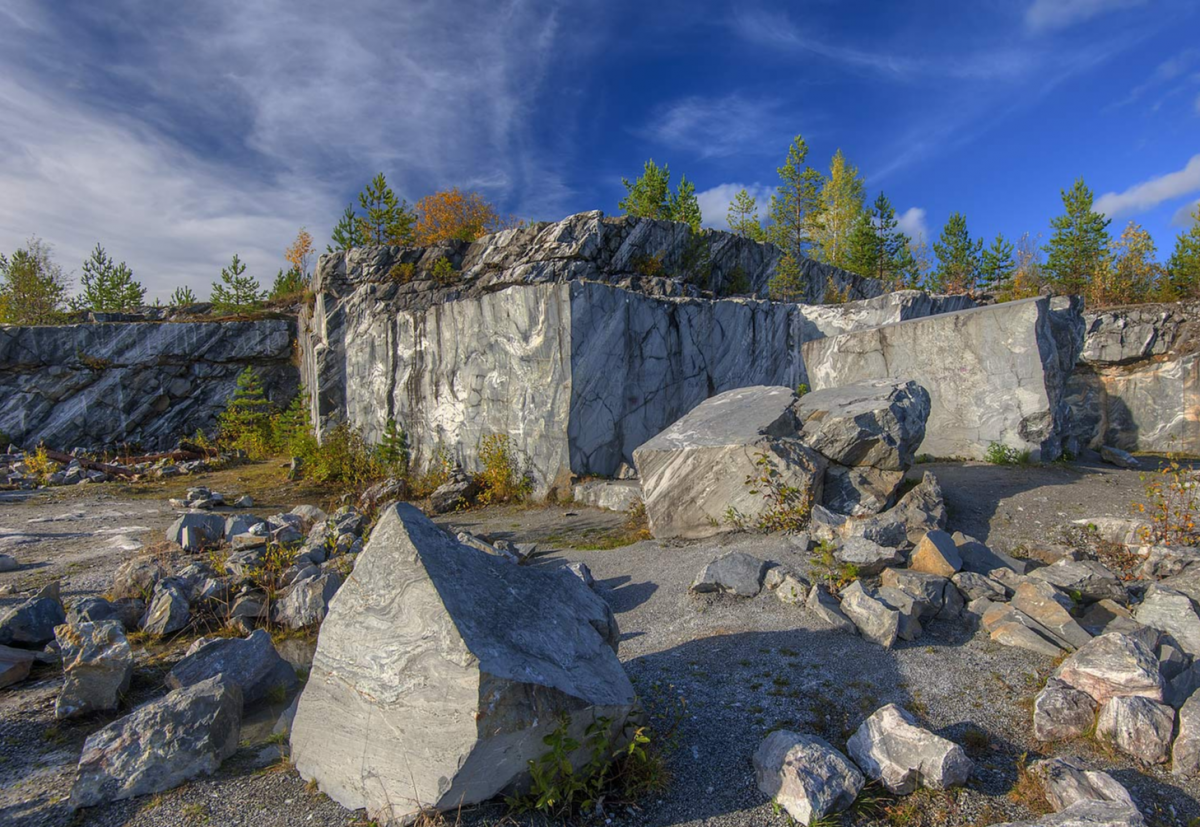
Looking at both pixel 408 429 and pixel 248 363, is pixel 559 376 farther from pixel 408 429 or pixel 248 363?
pixel 248 363

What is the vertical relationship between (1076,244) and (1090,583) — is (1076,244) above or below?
above

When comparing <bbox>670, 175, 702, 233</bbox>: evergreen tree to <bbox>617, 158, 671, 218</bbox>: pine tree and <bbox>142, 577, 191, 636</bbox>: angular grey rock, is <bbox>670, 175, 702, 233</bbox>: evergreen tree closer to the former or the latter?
<bbox>617, 158, 671, 218</bbox>: pine tree

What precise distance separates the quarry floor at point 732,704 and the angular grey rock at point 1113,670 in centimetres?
26

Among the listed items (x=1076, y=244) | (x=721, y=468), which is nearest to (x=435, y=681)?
(x=721, y=468)

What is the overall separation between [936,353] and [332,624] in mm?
9358

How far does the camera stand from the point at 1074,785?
252 centimetres

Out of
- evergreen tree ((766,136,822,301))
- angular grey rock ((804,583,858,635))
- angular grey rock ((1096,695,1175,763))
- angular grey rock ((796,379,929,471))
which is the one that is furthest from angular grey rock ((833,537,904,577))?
evergreen tree ((766,136,822,301))

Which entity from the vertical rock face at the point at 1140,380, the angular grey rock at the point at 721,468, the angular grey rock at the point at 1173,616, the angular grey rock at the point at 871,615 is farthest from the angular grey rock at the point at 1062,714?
the vertical rock face at the point at 1140,380

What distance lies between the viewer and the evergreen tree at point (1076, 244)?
2356 centimetres

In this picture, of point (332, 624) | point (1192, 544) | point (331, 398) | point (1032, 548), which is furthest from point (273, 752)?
point (331, 398)

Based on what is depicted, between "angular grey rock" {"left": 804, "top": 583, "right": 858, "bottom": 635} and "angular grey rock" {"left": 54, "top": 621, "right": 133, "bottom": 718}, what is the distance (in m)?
4.51

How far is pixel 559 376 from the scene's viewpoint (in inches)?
404

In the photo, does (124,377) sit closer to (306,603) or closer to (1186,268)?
(306,603)

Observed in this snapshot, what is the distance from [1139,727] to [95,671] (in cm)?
559
